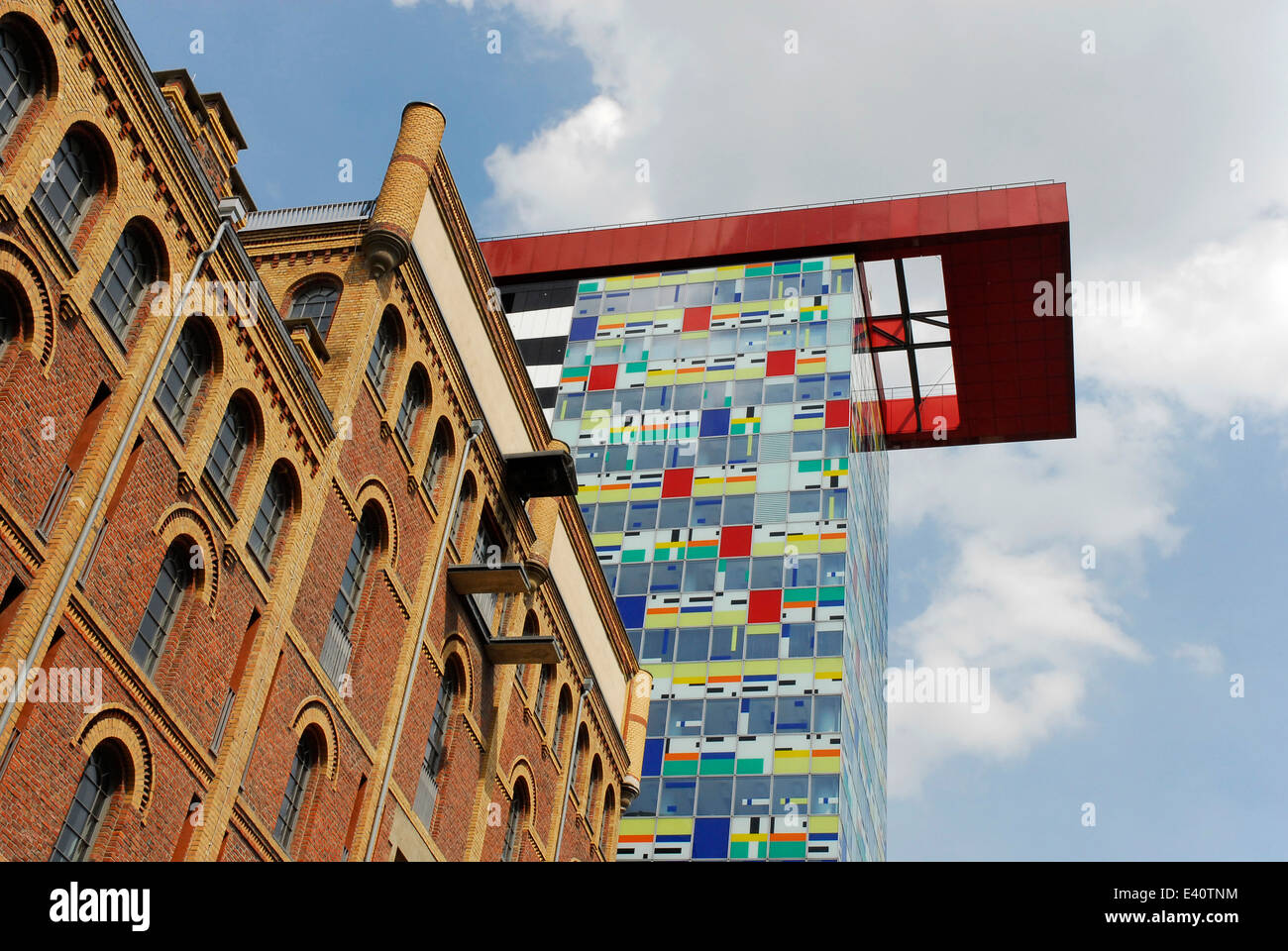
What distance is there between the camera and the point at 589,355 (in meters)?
65.7

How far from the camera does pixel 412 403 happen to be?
29016 mm

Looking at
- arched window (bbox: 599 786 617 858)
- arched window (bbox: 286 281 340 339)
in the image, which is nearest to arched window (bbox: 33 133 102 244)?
arched window (bbox: 286 281 340 339)

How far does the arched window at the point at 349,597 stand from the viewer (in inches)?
995

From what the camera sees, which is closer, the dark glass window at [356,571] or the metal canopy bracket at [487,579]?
the dark glass window at [356,571]

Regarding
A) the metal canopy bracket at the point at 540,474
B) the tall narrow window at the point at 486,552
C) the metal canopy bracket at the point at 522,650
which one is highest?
the metal canopy bracket at the point at 540,474

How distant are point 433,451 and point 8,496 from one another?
13.5 meters

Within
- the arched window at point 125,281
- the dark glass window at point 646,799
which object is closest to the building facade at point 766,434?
the dark glass window at point 646,799

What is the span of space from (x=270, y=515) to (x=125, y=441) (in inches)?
190

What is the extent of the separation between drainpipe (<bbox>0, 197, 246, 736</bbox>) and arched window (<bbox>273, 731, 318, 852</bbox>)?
276 inches

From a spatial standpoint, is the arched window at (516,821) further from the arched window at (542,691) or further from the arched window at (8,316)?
the arched window at (8,316)

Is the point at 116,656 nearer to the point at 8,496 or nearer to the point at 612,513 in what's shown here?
the point at 8,496

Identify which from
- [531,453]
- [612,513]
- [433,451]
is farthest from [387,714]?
[612,513]

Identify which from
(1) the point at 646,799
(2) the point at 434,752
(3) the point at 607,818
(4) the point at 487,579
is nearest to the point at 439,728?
(2) the point at 434,752

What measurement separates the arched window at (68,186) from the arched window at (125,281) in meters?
0.75
